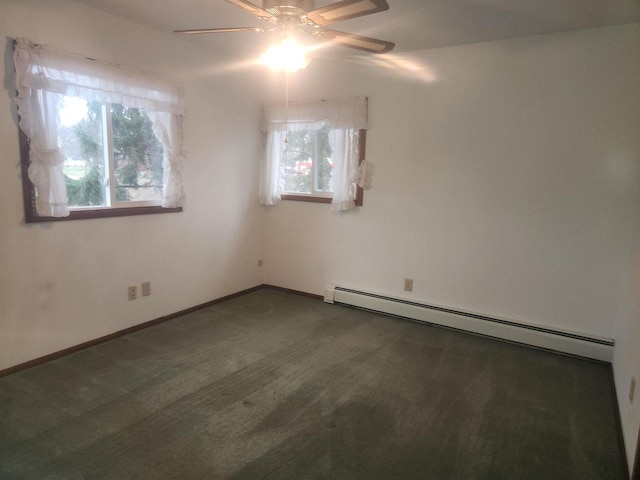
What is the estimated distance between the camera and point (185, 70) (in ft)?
11.6

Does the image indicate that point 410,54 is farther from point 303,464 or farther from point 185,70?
point 303,464

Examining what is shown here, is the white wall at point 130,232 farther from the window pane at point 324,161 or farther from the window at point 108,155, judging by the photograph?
the window pane at point 324,161

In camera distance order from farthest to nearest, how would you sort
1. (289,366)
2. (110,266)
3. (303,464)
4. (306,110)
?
(306,110) → (110,266) → (289,366) → (303,464)

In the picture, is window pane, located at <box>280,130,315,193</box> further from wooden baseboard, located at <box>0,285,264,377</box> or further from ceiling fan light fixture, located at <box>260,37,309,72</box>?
ceiling fan light fixture, located at <box>260,37,309,72</box>

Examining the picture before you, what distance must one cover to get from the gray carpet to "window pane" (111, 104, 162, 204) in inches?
47.4

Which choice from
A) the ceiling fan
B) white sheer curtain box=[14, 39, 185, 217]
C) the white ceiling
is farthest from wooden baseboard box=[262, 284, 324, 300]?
the ceiling fan

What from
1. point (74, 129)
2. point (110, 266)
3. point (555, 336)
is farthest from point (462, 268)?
point (74, 129)

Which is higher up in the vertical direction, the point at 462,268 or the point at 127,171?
the point at 127,171

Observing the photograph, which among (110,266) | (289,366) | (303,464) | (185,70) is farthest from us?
(185,70)

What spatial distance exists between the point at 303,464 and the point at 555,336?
7.73 ft

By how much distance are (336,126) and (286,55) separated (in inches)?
70.7

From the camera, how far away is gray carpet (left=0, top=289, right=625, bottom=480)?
73.4 inches

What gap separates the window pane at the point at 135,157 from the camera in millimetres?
3125

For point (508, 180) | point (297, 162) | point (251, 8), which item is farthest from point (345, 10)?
point (297, 162)
